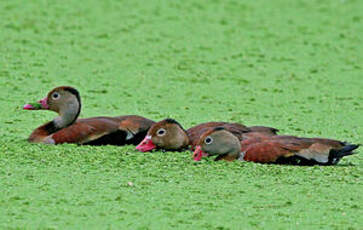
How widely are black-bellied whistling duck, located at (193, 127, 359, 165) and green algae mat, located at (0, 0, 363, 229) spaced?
0.07 metres

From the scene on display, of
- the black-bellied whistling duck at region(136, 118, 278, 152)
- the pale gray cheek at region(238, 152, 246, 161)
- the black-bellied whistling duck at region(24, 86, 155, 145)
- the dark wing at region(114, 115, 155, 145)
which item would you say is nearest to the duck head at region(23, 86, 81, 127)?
the black-bellied whistling duck at region(24, 86, 155, 145)

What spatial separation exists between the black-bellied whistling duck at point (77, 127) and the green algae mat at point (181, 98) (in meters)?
0.09

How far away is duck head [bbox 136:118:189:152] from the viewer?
219 inches

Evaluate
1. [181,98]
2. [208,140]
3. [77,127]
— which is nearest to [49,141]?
[77,127]

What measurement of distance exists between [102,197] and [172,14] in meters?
5.39

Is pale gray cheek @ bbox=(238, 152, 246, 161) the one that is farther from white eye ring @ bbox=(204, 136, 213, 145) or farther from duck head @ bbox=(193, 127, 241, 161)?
white eye ring @ bbox=(204, 136, 213, 145)

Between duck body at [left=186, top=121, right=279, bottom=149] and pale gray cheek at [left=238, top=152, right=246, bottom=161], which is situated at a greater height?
duck body at [left=186, top=121, right=279, bottom=149]

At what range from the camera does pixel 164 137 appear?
18.3 feet

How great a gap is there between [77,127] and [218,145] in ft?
2.79

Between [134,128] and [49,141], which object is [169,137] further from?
[49,141]

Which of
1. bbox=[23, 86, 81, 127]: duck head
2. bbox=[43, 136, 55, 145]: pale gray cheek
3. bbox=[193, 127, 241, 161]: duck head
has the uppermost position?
bbox=[23, 86, 81, 127]: duck head

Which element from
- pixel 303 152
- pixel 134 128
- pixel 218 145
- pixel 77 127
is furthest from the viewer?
pixel 134 128

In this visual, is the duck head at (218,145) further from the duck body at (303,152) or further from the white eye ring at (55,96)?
the white eye ring at (55,96)

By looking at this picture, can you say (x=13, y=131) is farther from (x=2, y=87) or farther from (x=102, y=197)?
(x=102, y=197)
